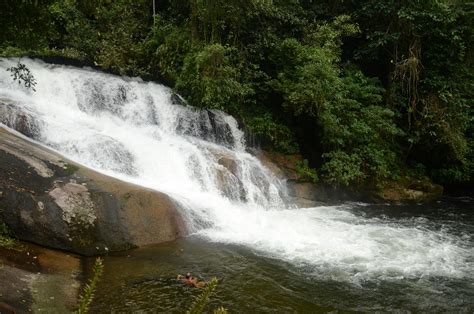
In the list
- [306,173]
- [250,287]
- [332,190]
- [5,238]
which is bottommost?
[250,287]

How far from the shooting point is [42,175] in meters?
7.43

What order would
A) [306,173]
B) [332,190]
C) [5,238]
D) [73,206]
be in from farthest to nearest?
[332,190] → [306,173] → [73,206] → [5,238]

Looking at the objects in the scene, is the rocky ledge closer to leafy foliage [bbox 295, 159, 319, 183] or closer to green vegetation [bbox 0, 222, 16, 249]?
leafy foliage [bbox 295, 159, 319, 183]

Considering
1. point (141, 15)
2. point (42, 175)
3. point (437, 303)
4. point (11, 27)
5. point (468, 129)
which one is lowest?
point (437, 303)

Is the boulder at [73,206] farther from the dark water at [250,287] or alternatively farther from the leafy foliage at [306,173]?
the leafy foliage at [306,173]

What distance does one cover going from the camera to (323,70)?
1258 centimetres

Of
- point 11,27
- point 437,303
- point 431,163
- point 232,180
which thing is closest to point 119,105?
point 232,180

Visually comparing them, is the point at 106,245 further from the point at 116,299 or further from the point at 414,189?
the point at 414,189

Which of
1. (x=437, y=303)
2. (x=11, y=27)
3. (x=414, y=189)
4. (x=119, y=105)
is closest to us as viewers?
(x=11, y=27)

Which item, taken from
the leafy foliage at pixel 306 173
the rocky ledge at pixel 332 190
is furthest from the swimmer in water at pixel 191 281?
the leafy foliage at pixel 306 173

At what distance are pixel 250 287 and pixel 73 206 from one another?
330cm

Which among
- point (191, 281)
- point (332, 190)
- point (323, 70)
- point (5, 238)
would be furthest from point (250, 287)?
point (323, 70)

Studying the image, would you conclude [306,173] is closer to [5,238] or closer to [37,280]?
[5,238]

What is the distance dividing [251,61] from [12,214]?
31.6ft
